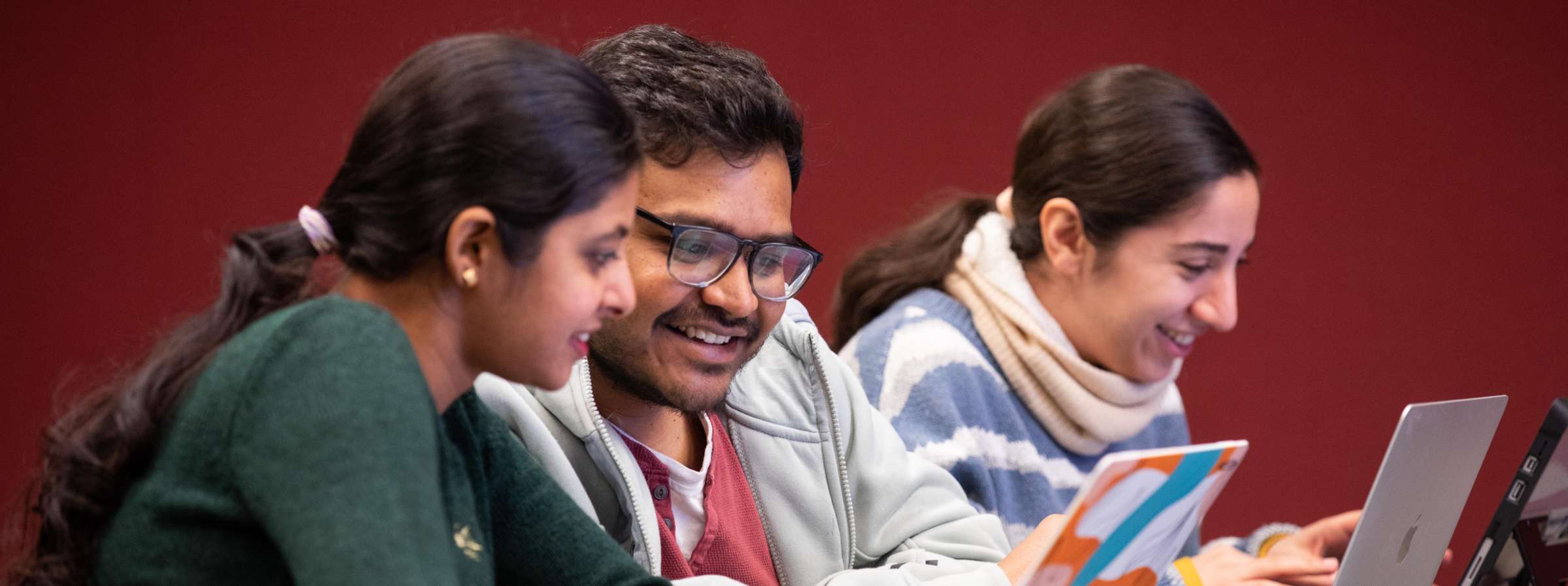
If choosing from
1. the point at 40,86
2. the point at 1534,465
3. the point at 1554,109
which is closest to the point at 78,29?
the point at 40,86

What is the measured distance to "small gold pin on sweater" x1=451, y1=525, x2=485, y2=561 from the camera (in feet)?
2.98

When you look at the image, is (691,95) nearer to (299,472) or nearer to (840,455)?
(840,455)

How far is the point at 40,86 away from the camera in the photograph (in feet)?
6.79

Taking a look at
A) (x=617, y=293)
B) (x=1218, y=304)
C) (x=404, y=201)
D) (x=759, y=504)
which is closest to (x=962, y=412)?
(x=1218, y=304)

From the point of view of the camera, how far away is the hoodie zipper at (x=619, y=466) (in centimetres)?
123

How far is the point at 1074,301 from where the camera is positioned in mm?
1949

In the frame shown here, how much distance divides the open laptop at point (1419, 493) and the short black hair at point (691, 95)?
1.98ft

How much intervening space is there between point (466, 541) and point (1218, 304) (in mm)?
1227

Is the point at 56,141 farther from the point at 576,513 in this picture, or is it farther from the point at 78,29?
the point at 576,513

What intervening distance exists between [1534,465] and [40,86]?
1989 millimetres

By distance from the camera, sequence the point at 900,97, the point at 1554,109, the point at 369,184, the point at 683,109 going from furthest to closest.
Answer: the point at 1554,109 < the point at 900,97 < the point at 683,109 < the point at 369,184

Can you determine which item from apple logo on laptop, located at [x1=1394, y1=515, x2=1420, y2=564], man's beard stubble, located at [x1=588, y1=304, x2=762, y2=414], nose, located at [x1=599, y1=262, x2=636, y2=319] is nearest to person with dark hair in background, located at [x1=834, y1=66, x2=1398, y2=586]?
apple logo on laptop, located at [x1=1394, y1=515, x2=1420, y2=564]

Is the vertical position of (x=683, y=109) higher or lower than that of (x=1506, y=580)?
higher

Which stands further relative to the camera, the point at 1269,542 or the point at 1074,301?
the point at 1074,301
